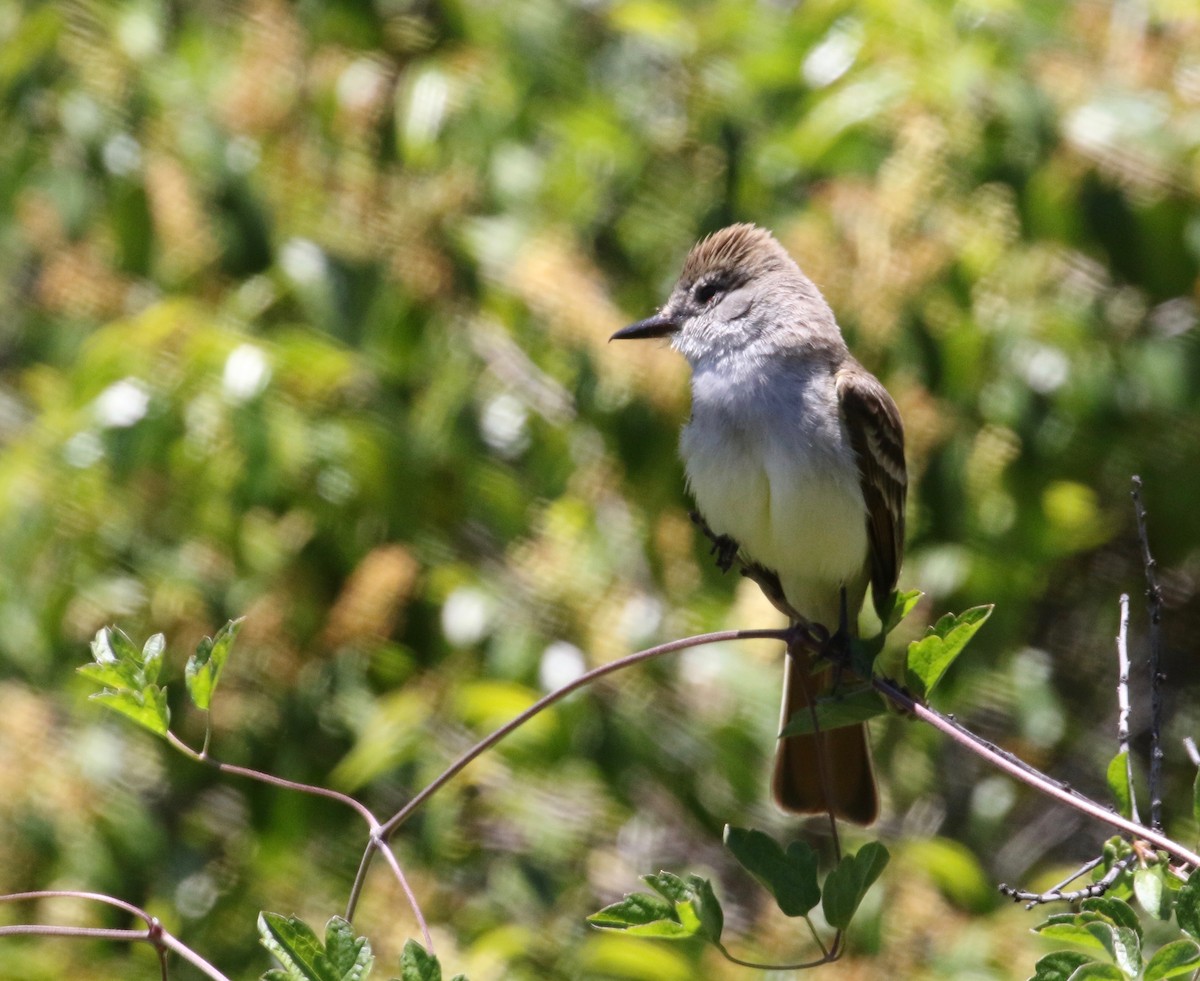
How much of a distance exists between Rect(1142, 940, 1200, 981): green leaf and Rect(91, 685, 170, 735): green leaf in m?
1.04

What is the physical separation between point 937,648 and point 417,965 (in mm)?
704

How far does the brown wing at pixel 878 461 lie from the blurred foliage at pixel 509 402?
341 mm

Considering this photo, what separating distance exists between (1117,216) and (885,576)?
1.02 metres

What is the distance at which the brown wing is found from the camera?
10.4ft

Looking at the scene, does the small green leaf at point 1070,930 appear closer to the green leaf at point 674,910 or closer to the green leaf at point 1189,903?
the green leaf at point 1189,903

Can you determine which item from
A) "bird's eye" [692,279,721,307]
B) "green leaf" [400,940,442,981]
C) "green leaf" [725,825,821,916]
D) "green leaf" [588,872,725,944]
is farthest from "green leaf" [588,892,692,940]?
"bird's eye" [692,279,721,307]

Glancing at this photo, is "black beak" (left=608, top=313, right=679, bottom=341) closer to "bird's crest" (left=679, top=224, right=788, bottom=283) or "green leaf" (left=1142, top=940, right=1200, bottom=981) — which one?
"bird's crest" (left=679, top=224, right=788, bottom=283)

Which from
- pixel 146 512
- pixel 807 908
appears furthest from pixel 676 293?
pixel 807 908

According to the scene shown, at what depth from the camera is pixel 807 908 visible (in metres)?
1.77

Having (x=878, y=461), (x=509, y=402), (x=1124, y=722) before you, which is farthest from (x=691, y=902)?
(x=509, y=402)

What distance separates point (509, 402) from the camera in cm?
380

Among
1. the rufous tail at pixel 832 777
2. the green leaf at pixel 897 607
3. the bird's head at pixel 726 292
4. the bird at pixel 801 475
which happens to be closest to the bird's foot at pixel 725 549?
the bird at pixel 801 475

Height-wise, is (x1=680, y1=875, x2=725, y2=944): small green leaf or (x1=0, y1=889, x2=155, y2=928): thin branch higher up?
(x1=680, y1=875, x2=725, y2=944): small green leaf

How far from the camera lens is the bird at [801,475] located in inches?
121
